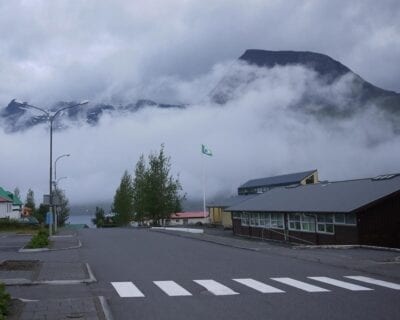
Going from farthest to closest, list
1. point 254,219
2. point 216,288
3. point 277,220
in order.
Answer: point 254,219
point 277,220
point 216,288

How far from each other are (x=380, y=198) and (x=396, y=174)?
583 cm

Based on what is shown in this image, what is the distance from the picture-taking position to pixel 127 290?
44.4 feet

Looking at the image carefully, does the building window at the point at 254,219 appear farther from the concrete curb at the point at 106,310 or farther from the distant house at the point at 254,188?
the concrete curb at the point at 106,310

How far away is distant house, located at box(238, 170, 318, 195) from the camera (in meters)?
84.0

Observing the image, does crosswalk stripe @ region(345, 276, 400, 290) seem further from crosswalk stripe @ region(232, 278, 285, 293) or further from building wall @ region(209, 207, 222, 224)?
building wall @ region(209, 207, 222, 224)

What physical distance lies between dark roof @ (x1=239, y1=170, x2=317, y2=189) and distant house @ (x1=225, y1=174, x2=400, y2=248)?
32.1 metres

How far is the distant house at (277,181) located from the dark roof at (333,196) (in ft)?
94.1

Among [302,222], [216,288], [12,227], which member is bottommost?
[216,288]

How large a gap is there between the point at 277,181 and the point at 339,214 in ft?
176

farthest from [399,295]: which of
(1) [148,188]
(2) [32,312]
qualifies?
(1) [148,188]

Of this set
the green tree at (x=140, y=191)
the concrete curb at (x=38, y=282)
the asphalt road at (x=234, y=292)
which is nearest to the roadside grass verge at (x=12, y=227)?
the green tree at (x=140, y=191)

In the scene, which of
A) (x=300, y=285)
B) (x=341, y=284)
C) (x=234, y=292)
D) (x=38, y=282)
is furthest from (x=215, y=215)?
(x=234, y=292)

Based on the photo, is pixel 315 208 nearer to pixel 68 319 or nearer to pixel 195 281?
pixel 195 281

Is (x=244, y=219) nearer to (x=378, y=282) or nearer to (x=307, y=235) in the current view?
(x=307, y=235)
